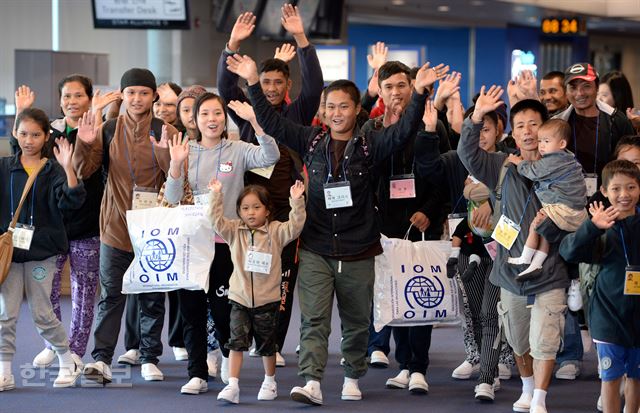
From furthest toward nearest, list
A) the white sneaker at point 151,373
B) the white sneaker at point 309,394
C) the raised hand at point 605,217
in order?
the white sneaker at point 151,373 → the white sneaker at point 309,394 → the raised hand at point 605,217

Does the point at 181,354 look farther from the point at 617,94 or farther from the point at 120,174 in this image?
the point at 617,94

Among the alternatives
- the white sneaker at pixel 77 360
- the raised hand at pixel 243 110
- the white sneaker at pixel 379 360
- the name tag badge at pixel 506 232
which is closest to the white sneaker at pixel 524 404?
the name tag badge at pixel 506 232

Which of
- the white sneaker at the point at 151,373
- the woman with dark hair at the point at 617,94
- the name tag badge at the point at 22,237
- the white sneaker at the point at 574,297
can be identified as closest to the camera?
the white sneaker at the point at 574,297

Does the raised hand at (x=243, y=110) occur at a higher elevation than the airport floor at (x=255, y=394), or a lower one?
higher

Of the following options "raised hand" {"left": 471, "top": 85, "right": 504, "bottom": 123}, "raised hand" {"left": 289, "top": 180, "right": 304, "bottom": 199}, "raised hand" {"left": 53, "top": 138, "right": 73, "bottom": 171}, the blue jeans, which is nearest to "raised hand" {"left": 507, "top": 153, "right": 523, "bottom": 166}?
"raised hand" {"left": 471, "top": 85, "right": 504, "bottom": 123}

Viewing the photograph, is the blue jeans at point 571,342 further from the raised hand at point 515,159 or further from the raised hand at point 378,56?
the raised hand at point 378,56

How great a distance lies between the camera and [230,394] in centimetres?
476

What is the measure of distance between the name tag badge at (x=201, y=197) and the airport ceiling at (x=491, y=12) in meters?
13.2

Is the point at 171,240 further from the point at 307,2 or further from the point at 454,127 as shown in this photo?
the point at 307,2

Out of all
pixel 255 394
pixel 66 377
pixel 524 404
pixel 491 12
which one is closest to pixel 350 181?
pixel 255 394

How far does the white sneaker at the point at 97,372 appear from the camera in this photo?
5.06 meters

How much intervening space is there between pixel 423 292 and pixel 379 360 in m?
0.82

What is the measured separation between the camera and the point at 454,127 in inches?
218

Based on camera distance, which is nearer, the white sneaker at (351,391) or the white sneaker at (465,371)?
→ the white sneaker at (351,391)
